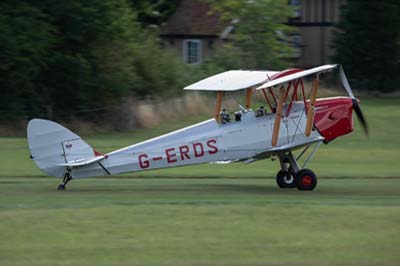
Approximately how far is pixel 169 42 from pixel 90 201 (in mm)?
45891

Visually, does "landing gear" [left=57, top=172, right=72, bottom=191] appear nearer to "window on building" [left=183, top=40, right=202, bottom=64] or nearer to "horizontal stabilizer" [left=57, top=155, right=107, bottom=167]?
"horizontal stabilizer" [left=57, top=155, right=107, bottom=167]

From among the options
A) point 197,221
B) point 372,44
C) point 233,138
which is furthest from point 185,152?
point 372,44

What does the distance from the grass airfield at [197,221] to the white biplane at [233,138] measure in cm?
55

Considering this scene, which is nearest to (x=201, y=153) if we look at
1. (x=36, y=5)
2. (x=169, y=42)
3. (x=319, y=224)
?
(x=319, y=224)

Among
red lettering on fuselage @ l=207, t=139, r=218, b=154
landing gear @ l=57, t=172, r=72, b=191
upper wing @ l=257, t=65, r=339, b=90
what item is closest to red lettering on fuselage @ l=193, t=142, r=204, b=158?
red lettering on fuselage @ l=207, t=139, r=218, b=154

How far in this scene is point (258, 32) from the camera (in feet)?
168

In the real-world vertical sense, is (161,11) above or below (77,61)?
below

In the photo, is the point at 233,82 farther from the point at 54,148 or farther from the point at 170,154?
the point at 54,148

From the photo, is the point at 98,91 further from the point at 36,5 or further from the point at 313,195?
the point at 313,195

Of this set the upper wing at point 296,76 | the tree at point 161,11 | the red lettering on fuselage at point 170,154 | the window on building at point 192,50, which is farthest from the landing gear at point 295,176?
the tree at point 161,11

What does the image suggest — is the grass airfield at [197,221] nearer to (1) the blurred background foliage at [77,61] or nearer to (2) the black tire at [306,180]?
(2) the black tire at [306,180]

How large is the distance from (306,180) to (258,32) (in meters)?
31.9

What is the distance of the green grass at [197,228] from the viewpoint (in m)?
12.1

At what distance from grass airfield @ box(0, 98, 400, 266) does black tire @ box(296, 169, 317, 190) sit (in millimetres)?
201
